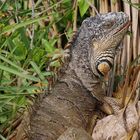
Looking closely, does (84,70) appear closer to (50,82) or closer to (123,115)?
(50,82)

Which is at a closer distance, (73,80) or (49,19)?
(73,80)

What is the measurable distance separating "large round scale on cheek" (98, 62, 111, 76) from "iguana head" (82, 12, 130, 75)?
2 cm

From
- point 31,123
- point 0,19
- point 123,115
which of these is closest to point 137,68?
point 123,115

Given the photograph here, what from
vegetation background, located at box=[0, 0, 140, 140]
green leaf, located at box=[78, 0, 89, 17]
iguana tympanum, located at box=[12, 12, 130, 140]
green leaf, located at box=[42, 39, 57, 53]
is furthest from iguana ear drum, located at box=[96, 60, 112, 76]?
green leaf, located at box=[78, 0, 89, 17]

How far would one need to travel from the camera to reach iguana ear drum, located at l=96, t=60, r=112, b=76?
4.74 metres

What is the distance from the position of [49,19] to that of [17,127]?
1.28 m

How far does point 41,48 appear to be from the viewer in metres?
5.16

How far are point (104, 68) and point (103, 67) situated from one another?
0.01 meters

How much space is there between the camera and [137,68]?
4406 millimetres

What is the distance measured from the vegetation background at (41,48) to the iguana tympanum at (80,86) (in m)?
0.12

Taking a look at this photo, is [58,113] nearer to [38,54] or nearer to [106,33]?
[38,54]

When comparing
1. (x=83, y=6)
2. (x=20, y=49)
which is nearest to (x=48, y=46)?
(x=20, y=49)

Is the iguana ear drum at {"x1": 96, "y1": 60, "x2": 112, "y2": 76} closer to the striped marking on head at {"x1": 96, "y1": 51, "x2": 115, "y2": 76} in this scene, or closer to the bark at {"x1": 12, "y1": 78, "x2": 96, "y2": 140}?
the striped marking on head at {"x1": 96, "y1": 51, "x2": 115, "y2": 76}

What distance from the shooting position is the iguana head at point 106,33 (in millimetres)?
4797
